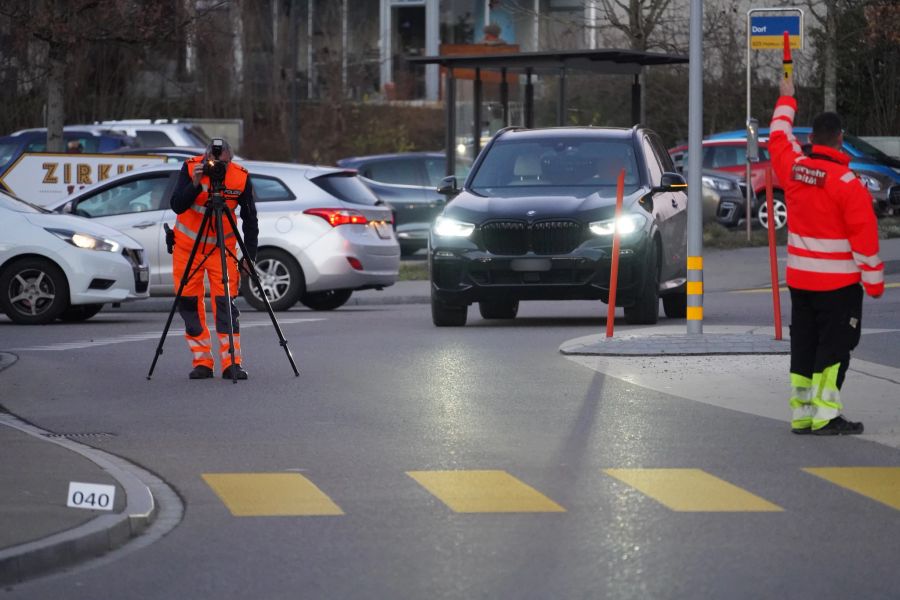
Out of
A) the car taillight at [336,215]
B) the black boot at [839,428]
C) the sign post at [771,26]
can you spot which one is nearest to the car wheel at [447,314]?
the car taillight at [336,215]

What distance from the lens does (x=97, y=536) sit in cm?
756

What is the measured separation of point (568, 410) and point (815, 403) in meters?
1.71

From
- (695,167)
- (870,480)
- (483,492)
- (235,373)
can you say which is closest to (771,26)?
(695,167)

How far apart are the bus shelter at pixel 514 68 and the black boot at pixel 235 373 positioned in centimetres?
1032

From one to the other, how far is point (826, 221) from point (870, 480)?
A: 188 cm

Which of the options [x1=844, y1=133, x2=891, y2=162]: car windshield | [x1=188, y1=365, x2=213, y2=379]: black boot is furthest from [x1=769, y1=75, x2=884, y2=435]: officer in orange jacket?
[x1=844, y1=133, x2=891, y2=162]: car windshield

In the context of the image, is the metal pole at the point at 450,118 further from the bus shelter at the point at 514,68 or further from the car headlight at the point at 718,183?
the car headlight at the point at 718,183

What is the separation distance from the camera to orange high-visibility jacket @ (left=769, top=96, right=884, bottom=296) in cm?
1041

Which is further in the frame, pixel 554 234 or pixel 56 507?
pixel 554 234

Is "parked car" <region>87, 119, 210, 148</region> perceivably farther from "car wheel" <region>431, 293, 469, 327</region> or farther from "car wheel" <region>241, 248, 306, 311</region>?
"car wheel" <region>431, 293, 469, 327</region>

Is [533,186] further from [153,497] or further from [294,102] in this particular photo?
[294,102]

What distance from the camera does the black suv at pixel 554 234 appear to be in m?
16.9

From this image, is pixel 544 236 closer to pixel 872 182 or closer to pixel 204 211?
pixel 204 211

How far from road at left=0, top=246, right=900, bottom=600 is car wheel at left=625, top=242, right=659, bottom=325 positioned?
4.64ft
